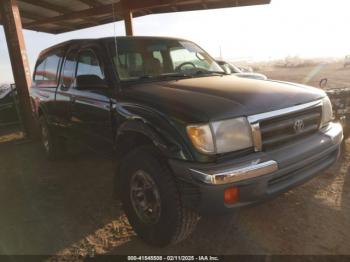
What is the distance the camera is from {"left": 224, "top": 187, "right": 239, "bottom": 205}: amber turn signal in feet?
6.75

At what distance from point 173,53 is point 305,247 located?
104 inches

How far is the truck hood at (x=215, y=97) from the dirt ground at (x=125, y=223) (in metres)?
1.09

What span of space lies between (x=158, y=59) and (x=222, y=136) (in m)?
1.70

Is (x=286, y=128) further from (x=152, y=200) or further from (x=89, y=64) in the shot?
(x=89, y=64)

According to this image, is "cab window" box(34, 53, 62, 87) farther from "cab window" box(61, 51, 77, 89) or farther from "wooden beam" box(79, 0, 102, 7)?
"wooden beam" box(79, 0, 102, 7)

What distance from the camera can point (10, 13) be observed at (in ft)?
20.6

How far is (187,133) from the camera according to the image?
215 cm

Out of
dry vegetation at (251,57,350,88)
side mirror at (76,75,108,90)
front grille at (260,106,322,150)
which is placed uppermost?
side mirror at (76,75,108,90)

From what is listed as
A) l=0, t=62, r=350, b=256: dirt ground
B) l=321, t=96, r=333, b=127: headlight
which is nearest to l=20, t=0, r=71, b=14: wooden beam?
l=0, t=62, r=350, b=256: dirt ground

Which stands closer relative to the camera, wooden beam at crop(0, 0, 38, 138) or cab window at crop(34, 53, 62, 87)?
cab window at crop(34, 53, 62, 87)

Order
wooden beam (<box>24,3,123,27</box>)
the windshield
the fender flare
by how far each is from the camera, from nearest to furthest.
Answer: the fender flare, the windshield, wooden beam (<box>24,3,123,27</box>)

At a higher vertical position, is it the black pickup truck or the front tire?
the black pickup truck

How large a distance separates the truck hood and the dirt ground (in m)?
1.09

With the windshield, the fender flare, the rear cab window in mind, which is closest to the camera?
the fender flare
